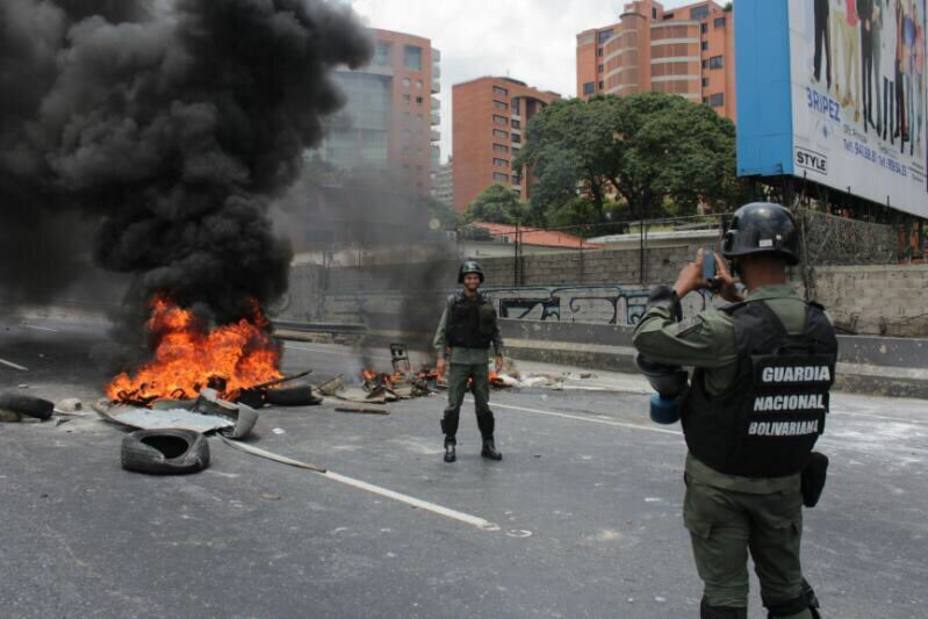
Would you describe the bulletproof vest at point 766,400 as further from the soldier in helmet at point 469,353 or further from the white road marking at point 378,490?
the soldier in helmet at point 469,353

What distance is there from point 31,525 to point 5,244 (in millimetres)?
13287

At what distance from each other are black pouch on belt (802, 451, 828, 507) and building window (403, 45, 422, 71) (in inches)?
584

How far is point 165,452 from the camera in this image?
569 centimetres

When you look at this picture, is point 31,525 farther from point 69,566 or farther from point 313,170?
point 313,170

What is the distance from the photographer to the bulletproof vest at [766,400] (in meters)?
2.11

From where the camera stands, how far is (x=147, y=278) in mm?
10305

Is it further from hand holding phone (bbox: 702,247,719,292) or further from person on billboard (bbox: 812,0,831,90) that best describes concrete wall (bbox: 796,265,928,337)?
hand holding phone (bbox: 702,247,719,292)

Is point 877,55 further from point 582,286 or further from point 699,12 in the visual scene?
point 699,12

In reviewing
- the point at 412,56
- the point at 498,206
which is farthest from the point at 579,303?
the point at 498,206

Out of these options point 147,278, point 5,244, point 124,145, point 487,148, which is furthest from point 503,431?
point 487,148

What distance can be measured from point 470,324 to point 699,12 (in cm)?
9752

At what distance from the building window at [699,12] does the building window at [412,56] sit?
8550 centimetres

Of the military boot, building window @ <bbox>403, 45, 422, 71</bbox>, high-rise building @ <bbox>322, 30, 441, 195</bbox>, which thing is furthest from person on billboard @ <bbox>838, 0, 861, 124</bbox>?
the military boot

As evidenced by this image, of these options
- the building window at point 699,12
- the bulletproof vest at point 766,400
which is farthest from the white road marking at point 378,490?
the building window at point 699,12
